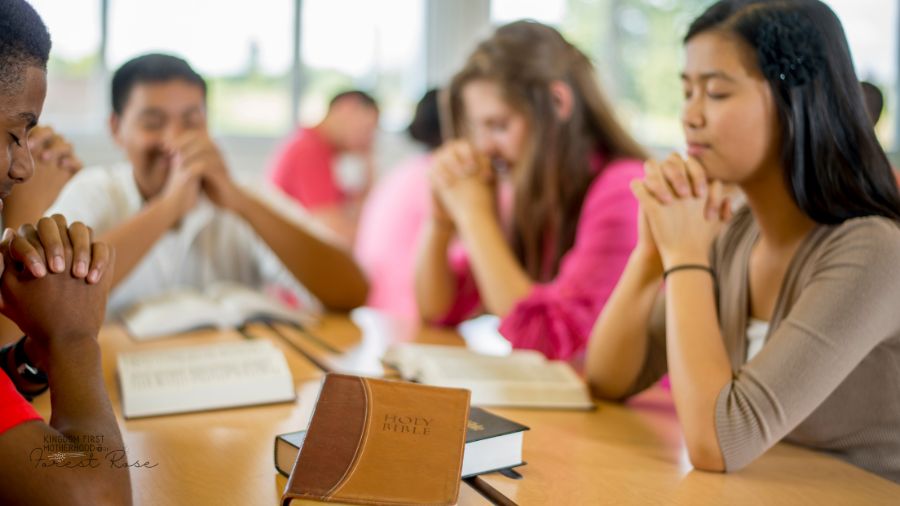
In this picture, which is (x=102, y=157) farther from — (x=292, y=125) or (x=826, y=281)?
(x=826, y=281)

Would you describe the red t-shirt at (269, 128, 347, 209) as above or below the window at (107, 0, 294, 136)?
below

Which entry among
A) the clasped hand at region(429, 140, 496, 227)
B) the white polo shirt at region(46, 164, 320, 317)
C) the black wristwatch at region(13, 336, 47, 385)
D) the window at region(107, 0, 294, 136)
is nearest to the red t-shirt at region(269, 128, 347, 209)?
the window at region(107, 0, 294, 136)

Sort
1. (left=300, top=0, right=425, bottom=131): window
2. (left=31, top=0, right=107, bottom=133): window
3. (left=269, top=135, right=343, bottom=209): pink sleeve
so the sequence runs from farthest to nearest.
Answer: (left=300, top=0, right=425, bottom=131): window → (left=269, top=135, right=343, bottom=209): pink sleeve → (left=31, top=0, right=107, bottom=133): window

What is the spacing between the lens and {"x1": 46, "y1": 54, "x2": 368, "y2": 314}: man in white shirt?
1993mm

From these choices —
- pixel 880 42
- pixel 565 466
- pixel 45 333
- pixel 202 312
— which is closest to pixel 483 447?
pixel 565 466

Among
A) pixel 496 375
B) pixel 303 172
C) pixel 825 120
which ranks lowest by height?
pixel 303 172

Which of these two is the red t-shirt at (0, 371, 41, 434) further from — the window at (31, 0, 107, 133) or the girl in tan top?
the window at (31, 0, 107, 133)

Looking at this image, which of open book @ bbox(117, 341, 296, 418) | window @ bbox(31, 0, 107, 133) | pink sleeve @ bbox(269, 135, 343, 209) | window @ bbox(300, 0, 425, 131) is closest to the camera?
open book @ bbox(117, 341, 296, 418)

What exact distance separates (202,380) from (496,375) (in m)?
0.44

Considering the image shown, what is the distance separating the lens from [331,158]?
4.00 metres

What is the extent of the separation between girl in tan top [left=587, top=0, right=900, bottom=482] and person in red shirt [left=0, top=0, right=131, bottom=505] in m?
0.68

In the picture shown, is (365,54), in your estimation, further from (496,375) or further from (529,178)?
(496,375)

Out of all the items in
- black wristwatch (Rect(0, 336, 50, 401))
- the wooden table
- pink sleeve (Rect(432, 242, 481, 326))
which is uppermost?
black wristwatch (Rect(0, 336, 50, 401))

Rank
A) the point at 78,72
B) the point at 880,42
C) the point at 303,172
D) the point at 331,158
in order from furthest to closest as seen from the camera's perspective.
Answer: the point at 880,42, the point at 331,158, the point at 303,172, the point at 78,72
